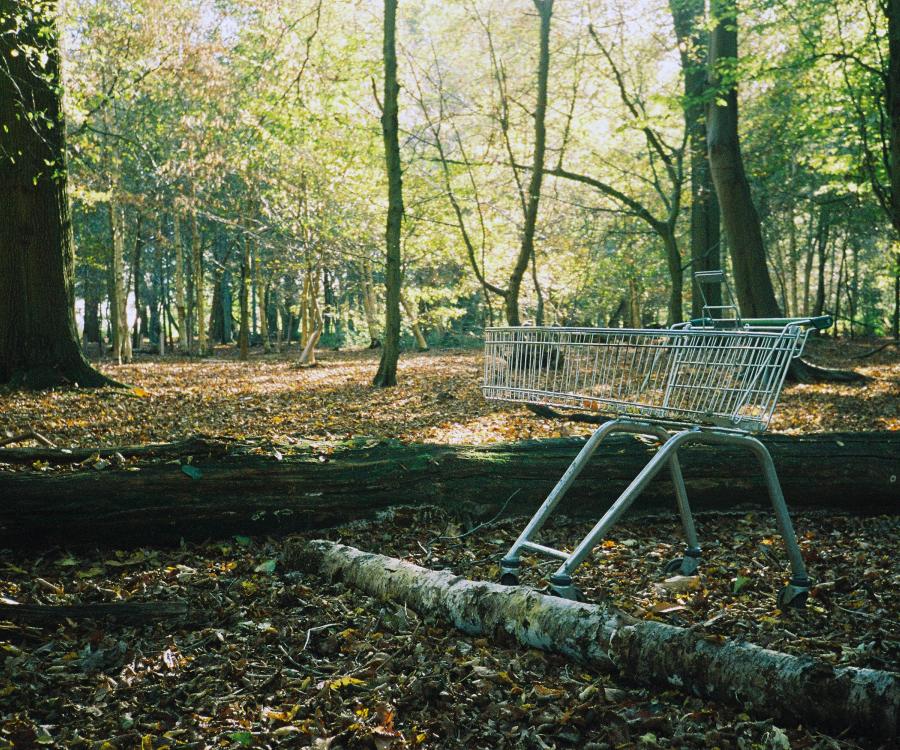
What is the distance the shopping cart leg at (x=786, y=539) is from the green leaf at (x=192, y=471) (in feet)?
11.3

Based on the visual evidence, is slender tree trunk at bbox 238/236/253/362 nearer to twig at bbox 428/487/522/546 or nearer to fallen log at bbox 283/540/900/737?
twig at bbox 428/487/522/546

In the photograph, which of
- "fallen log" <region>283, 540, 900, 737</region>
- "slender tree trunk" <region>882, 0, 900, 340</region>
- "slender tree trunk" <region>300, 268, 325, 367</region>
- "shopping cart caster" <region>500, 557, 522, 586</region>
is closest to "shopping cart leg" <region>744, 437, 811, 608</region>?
"fallen log" <region>283, 540, 900, 737</region>

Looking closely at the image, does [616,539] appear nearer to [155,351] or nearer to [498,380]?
[498,380]

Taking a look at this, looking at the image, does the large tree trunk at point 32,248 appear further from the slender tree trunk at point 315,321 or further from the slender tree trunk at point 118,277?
the slender tree trunk at point 315,321

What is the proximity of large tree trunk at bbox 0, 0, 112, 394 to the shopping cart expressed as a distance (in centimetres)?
919

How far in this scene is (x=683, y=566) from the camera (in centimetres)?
435

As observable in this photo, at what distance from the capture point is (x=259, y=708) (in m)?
3.03

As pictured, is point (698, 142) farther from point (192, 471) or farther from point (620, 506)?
point (620, 506)

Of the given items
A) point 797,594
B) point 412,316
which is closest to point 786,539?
point 797,594

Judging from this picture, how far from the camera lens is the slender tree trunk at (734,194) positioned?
42.2 feet

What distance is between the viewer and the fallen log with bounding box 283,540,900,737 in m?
2.66

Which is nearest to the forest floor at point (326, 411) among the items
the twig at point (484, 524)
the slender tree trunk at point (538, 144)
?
the slender tree trunk at point (538, 144)

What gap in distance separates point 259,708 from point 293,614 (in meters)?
0.93

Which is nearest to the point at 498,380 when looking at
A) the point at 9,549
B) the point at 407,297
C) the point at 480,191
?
the point at 9,549
